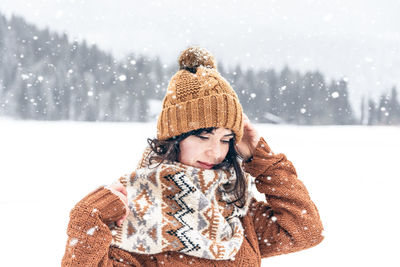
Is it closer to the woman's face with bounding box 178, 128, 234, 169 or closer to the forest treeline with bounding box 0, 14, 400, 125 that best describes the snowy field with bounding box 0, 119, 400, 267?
the forest treeline with bounding box 0, 14, 400, 125

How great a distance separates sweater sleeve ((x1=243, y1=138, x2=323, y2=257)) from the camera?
1.05 metres

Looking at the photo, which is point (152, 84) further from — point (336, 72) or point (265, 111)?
point (336, 72)

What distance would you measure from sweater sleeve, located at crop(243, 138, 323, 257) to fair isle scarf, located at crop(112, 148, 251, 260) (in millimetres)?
122

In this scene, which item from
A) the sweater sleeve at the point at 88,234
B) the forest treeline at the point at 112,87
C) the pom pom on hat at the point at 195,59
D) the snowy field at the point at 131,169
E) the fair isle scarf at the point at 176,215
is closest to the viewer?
the sweater sleeve at the point at 88,234

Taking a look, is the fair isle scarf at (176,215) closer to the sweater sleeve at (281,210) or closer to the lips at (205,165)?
the lips at (205,165)

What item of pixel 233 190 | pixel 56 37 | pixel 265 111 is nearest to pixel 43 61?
pixel 56 37

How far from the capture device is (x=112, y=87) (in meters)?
5.01

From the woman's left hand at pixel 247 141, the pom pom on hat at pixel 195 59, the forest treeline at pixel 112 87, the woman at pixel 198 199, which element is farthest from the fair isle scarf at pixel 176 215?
the forest treeline at pixel 112 87

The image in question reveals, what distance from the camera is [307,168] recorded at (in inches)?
158

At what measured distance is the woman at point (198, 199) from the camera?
0.82 m

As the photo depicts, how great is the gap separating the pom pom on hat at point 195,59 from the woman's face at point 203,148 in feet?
0.61

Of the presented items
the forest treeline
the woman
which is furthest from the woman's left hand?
the forest treeline

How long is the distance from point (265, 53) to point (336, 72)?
3.15 feet

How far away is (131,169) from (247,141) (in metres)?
2.80
